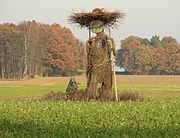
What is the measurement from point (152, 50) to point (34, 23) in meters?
38.1

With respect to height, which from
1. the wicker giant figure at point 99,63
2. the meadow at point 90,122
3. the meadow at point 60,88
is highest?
the wicker giant figure at point 99,63

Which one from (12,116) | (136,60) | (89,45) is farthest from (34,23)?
(12,116)

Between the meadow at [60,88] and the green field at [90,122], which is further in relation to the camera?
the meadow at [60,88]

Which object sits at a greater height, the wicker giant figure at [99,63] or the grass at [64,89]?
→ the wicker giant figure at [99,63]

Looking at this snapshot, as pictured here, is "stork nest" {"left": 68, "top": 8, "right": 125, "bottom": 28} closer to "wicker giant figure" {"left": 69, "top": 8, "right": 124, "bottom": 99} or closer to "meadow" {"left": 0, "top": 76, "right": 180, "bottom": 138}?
"wicker giant figure" {"left": 69, "top": 8, "right": 124, "bottom": 99}

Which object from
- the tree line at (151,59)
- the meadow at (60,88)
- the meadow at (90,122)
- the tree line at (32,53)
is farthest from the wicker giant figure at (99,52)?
the tree line at (151,59)

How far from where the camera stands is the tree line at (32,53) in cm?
9744

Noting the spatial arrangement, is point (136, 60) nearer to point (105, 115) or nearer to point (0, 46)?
point (0, 46)

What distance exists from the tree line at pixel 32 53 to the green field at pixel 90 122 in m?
82.1

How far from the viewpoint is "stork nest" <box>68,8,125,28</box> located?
19844 mm

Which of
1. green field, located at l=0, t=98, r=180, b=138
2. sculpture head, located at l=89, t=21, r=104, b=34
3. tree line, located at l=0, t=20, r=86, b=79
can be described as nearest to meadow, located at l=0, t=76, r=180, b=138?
green field, located at l=0, t=98, r=180, b=138

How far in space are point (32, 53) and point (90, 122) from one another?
284 feet

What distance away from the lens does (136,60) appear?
121562mm

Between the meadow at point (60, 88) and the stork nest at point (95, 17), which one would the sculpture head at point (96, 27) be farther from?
the meadow at point (60, 88)
